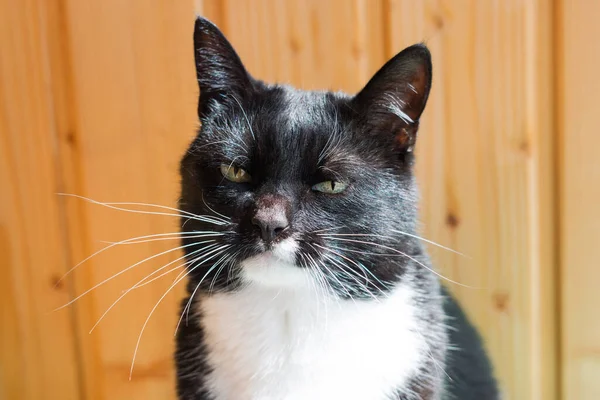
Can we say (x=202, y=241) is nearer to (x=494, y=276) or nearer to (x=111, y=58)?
(x=111, y=58)

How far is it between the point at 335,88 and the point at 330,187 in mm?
376

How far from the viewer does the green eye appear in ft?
2.42

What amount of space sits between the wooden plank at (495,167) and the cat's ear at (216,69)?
375mm

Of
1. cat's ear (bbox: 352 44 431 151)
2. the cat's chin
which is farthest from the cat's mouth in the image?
cat's ear (bbox: 352 44 431 151)

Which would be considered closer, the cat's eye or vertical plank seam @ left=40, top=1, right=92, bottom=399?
the cat's eye

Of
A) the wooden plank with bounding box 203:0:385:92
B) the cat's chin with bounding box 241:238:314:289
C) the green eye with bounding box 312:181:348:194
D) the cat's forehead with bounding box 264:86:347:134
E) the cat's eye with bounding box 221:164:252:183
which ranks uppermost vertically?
the wooden plank with bounding box 203:0:385:92

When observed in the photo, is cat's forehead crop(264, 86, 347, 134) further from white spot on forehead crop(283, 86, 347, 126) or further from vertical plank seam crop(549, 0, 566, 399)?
vertical plank seam crop(549, 0, 566, 399)

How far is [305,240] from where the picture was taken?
69 cm

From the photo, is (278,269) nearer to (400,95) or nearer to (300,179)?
(300,179)

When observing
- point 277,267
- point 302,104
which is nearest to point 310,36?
point 302,104

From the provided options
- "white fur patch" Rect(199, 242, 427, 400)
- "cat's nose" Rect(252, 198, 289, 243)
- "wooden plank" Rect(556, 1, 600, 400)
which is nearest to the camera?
"cat's nose" Rect(252, 198, 289, 243)

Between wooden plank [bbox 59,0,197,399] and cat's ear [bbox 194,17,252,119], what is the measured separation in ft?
0.90

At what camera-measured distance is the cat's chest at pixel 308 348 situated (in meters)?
0.77

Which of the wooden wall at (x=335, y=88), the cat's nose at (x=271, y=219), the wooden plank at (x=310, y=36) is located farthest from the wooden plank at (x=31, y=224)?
the cat's nose at (x=271, y=219)
